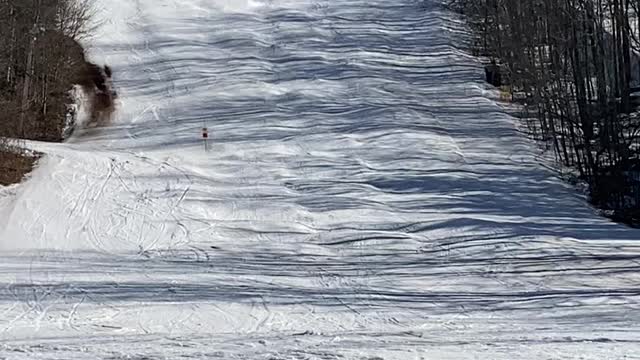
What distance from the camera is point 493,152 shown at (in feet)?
87.9

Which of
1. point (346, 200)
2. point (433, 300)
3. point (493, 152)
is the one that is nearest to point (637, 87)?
point (493, 152)

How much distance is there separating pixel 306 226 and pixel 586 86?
9377mm

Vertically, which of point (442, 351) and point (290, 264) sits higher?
point (442, 351)

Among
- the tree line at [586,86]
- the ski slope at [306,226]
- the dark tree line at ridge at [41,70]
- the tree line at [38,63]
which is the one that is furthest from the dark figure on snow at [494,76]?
the tree line at [38,63]

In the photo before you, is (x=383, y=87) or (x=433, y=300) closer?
(x=433, y=300)

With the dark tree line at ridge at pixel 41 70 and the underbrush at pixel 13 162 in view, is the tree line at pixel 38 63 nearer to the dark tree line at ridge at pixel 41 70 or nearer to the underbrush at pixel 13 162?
the dark tree line at ridge at pixel 41 70

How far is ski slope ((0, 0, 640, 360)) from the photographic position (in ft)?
33.1

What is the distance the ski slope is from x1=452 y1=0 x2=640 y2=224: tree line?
1060 mm

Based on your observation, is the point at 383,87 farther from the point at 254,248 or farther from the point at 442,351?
the point at 442,351

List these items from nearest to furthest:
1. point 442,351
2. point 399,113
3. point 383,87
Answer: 1. point 442,351
2. point 399,113
3. point 383,87

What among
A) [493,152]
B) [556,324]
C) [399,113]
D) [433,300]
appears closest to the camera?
[556,324]

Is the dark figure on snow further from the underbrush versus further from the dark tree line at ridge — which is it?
the underbrush

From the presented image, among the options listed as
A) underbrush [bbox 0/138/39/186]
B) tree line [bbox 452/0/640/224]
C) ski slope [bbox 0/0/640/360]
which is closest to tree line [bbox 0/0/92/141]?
ski slope [bbox 0/0/640/360]

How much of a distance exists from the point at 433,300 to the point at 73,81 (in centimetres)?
2530
